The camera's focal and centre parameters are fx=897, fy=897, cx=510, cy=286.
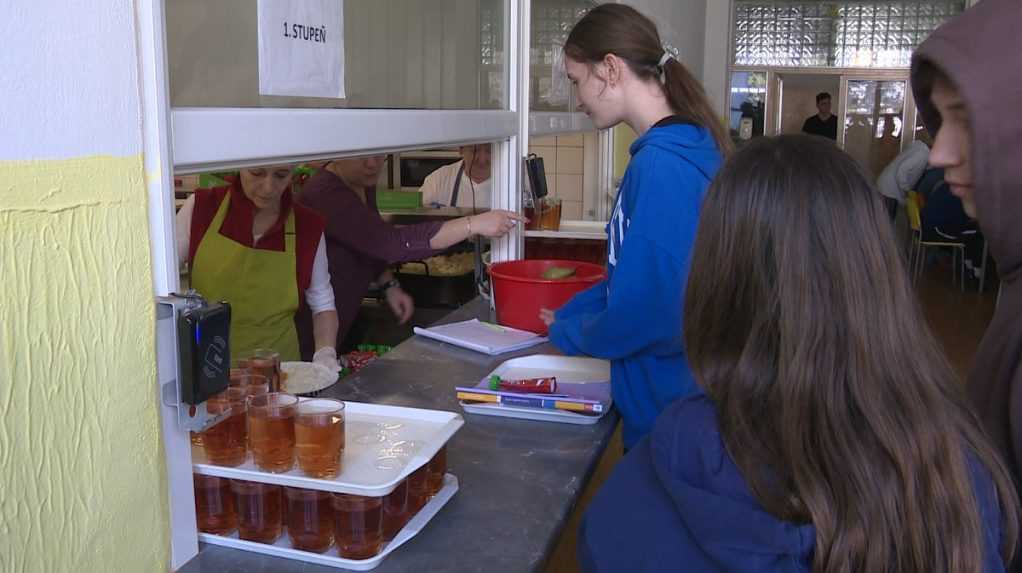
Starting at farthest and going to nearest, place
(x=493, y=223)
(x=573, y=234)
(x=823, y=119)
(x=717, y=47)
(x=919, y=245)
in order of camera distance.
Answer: (x=823, y=119) < (x=717, y=47) < (x=919, y=245) < (x=573, y=234) < (x=493, y=223)

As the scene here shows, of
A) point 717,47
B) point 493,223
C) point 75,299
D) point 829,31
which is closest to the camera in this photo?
point 75,299

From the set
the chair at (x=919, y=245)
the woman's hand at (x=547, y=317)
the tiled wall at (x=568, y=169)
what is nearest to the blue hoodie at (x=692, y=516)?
the woman's hand at (x=547, y=317)

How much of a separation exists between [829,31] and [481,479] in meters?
8.46

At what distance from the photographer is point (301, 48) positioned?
139cm

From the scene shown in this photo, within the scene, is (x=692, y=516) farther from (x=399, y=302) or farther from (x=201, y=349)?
(x=399, y=302)

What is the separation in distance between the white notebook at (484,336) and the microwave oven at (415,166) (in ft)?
9.48

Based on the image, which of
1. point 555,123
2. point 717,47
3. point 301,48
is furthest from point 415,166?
point 717,47

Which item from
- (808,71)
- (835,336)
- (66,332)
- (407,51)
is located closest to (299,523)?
(66,332)

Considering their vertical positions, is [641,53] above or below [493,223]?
above

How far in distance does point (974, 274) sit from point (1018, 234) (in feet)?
23.6

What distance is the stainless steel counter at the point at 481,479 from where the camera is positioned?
115 cm

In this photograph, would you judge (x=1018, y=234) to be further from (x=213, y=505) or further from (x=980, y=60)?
(x=213, y=505)

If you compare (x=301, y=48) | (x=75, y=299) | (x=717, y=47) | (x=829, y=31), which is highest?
(x=829, y=31)

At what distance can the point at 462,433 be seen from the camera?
160 cm
